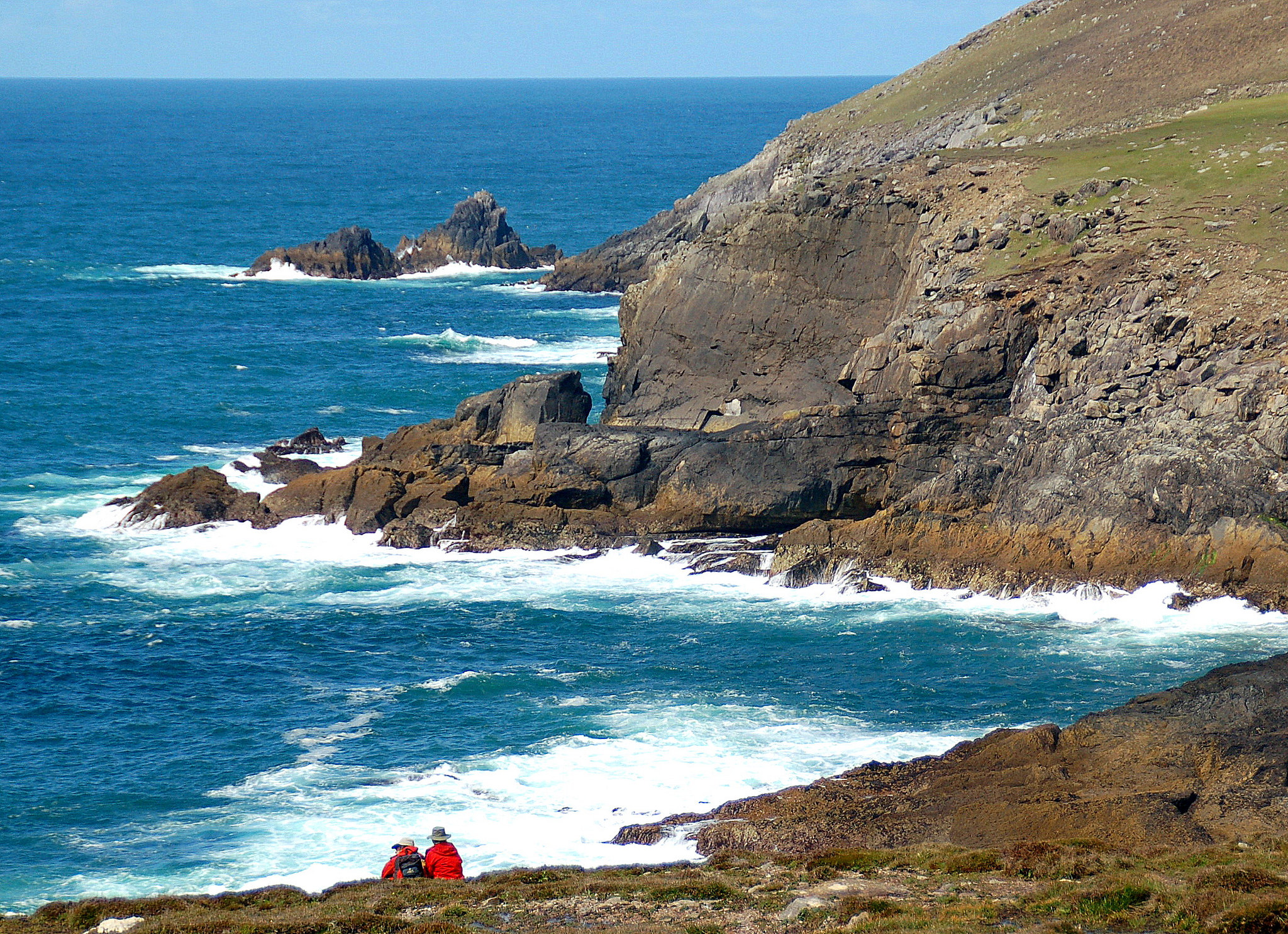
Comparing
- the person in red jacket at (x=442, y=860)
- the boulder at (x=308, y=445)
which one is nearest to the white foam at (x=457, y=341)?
the boulder at (x=308, y=445)

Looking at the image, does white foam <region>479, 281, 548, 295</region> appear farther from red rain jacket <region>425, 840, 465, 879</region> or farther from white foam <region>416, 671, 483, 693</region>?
red rain jacket <region>425, 840, 465, 879</region>

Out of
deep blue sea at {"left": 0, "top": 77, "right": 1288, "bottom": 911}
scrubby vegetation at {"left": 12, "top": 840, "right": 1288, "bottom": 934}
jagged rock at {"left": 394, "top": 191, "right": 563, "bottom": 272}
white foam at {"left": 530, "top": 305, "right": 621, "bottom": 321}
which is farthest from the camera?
jagged rock at {"left": 394, "top": 191, "right": 563, "bottom": 272}

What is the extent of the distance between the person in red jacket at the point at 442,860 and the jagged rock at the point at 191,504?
29609 mm

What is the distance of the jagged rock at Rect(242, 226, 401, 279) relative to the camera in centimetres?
11212

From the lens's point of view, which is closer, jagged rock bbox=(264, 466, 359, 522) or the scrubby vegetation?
the scrubby vegetation

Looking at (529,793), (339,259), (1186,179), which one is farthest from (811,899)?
→ (339,259)

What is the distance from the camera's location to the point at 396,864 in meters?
25.5

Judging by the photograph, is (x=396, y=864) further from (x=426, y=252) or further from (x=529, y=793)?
(x=426, y=252)

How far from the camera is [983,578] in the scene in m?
43.6

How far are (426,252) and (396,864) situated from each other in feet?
321

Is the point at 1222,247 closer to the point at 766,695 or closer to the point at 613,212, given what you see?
the point at 766,695

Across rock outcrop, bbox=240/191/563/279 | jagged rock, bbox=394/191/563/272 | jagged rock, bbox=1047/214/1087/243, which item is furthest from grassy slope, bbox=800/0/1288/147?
rock outcrop, bbox=240/191/563/279

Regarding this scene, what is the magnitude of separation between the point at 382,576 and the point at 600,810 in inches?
751

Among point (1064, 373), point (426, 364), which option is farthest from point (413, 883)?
point (426, 364)
